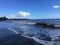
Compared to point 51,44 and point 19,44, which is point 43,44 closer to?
point 51,44

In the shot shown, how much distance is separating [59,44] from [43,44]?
52.1 inches

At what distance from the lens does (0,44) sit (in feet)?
24.8

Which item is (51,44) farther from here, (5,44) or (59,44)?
(5,44)

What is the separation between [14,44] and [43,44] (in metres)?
2.39

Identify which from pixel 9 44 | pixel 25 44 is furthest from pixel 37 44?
pixel 9 44

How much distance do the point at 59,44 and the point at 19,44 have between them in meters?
3.30

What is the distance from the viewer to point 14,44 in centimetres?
766

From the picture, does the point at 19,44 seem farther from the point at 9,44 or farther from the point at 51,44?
the point at 51,44

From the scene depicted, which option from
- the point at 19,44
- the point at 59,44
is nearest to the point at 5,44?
the point at 19,44

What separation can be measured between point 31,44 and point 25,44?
1.61 feet

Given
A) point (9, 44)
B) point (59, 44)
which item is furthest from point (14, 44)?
point (59, 44)

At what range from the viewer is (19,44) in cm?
767

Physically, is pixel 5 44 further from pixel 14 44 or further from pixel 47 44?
pixel 47 44

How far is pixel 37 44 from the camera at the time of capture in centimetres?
775
